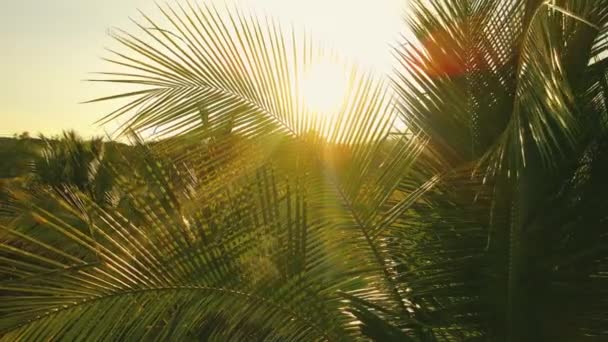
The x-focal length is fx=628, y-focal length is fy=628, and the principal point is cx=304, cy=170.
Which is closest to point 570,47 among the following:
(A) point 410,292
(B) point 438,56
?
(B) point 438,56

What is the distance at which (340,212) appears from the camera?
284 cm

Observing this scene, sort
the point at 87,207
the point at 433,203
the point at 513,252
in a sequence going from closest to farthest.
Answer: the point at 513,252, the point at 87,207, the point at 433,203

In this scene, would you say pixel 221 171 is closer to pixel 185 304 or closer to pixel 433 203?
pixel 185 304

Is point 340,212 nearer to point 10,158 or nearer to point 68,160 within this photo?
point 68,160

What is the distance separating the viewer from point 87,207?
9.27ft

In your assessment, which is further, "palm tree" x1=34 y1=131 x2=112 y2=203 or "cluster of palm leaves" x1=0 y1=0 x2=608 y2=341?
"palm tree" x1=34 y1=131 x2=112 y2=203

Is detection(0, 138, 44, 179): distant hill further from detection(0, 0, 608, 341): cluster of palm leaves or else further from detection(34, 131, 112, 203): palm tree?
detection(0, 0, 608, 341): cluster of palm leaves

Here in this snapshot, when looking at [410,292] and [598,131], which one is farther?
[410,292]

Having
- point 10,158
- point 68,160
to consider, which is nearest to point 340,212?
point 68,160

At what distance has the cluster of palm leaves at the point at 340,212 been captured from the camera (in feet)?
8.61

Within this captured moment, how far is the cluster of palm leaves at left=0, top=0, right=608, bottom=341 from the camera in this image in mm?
2625

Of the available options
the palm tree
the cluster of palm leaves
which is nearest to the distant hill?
the palm tree

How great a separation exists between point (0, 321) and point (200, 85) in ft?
4.15

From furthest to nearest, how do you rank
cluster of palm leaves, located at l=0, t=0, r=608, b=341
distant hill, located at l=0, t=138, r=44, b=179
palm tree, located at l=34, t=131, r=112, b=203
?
1. distant hill, located at l=0, t=138, r=44, b=179
2. palm tree, located at l=34, t=131, r=112, b=203
3. cluster of palm leaves, located at l=0, t=0, r=608, b=341
